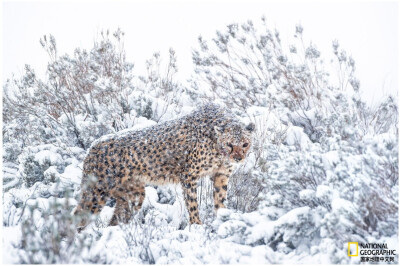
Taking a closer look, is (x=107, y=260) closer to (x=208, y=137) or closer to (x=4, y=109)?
(x=208, y=137)

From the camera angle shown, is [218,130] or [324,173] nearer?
[324,173]

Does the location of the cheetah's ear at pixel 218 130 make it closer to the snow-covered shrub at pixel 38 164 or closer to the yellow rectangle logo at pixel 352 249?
the yellow rectangle logo at pixel 352 249

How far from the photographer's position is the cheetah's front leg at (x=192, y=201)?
5.30 metres

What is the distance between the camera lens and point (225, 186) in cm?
549

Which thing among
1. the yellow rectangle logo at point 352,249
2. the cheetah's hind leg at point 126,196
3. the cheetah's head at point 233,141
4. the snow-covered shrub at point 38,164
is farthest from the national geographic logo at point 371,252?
the snow-covered shrub at point 38,164

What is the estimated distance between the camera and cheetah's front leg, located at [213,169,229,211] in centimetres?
547

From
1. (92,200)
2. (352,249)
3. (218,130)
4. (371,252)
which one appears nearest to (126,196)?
(92,200)

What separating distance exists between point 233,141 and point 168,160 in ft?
2.36

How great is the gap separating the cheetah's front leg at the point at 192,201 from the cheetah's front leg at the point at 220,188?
10.9 inches

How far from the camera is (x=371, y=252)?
3.68 meters

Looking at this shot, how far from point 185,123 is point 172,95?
111 inches

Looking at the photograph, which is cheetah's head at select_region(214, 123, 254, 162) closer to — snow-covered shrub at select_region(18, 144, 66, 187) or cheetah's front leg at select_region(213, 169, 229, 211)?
cheetah's front leg at select_region(213, 169, 229, 211)

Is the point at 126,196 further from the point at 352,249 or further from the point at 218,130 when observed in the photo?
the point at 352,249

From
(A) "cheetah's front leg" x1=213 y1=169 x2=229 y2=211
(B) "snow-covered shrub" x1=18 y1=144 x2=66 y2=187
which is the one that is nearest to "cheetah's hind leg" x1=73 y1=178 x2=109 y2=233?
Result: (A) "cheetah's front leg" x1=213 y1=169 x2=229 y2=211
